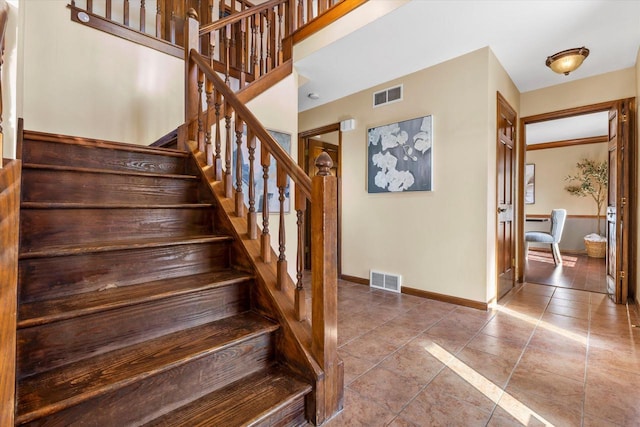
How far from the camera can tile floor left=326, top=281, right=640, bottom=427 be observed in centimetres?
154

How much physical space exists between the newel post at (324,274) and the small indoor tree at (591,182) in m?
7.39

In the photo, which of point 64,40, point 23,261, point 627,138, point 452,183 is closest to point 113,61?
point 64,40

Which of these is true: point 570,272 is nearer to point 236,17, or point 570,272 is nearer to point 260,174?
point 260,174

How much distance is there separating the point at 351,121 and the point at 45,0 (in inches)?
126

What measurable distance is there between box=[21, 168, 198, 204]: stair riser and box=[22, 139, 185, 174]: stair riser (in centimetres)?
22

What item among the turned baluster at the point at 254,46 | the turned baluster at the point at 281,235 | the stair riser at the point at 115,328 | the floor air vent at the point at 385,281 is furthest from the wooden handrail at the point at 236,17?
the floor air vent at the point at 385,281

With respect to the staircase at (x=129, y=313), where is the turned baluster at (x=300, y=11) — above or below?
above

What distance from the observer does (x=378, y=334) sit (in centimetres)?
248

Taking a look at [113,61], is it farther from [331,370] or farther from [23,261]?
[331,370]

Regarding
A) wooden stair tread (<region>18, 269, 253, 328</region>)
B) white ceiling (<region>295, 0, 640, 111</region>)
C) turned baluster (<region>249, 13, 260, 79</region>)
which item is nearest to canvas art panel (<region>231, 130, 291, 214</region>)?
turned baluster (<region>249, 13, 260, 79</region>)

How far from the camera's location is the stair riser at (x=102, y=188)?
5.17 feet

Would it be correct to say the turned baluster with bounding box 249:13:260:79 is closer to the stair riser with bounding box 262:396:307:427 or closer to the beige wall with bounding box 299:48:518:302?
the beige wall with bounding box 299:48:518:302

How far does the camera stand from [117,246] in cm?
143

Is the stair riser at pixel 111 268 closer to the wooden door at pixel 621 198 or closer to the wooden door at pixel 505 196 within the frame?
the wooden door at pixel 505 196
